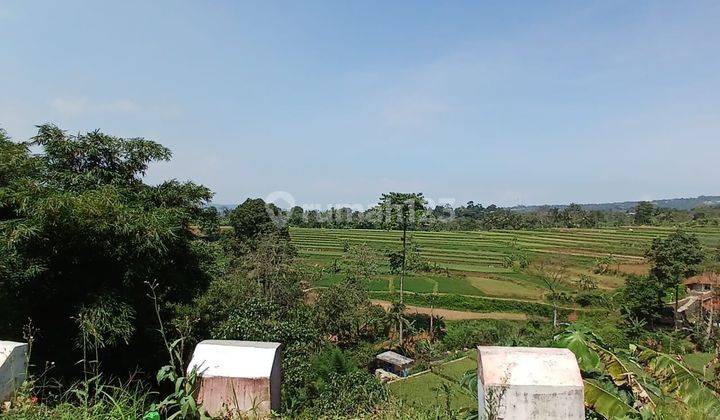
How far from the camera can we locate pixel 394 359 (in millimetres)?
16141

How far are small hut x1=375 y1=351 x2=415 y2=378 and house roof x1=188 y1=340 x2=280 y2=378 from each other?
13.9 m

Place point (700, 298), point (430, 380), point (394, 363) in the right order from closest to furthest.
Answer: point (430, 380), point (394, 363), point (700, 298)

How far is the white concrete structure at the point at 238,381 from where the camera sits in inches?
87.0

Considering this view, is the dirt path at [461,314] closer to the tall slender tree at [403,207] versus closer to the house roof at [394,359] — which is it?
the tall slender tree at [403,207]

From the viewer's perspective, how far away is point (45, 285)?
5.75 m

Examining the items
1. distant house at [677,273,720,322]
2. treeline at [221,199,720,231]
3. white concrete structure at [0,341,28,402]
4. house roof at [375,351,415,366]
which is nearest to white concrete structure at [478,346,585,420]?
white concrete structure at [0,341,28,402]

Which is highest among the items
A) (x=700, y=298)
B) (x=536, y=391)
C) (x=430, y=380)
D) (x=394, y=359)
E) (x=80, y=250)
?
(x=80, y=250)

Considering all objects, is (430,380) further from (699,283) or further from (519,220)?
(519,220)

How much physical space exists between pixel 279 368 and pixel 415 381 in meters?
12.9

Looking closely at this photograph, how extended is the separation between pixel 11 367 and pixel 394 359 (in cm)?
1473

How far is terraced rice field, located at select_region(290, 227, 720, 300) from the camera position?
30016 millimetres

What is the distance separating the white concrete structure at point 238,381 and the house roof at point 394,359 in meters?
14.3

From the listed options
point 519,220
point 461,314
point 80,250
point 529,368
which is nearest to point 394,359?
point 461,314

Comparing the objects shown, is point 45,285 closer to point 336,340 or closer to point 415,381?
point 415,381
